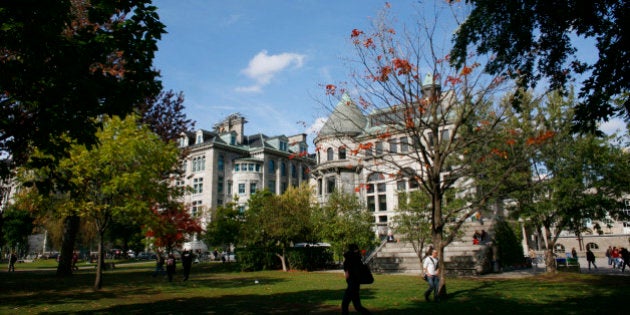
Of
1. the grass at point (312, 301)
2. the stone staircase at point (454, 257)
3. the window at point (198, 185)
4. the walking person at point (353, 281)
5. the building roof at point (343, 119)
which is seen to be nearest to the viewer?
the walking person at point (353, 281)

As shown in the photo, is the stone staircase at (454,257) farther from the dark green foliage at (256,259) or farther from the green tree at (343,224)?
the dark green foliage at (256,259)

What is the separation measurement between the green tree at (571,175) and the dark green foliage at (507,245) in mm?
7980

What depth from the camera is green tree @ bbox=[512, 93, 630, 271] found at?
22.2 m

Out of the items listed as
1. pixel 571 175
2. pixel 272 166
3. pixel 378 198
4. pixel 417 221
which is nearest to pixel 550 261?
pixel 571 175

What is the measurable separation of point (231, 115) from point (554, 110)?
61422 millimetres

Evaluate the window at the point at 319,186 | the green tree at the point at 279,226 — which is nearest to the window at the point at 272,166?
the window at the point at 319,186

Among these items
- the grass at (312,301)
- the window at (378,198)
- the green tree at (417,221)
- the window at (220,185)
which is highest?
the window at (220,185)

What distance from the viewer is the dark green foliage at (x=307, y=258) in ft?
110

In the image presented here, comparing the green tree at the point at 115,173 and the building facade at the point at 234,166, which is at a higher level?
the building facade at the point at 234,166

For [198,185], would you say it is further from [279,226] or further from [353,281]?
[353,281]

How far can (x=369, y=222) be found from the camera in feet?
108

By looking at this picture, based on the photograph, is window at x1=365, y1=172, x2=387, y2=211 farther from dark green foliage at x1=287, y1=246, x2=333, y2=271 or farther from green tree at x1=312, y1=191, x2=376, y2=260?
green tree at x1=312, y1=191, x2=376, y2=260

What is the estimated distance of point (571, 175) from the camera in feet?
75.3

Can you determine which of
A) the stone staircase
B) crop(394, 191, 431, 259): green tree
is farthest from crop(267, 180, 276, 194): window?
crop(394, 191, 431, 259): green tree
